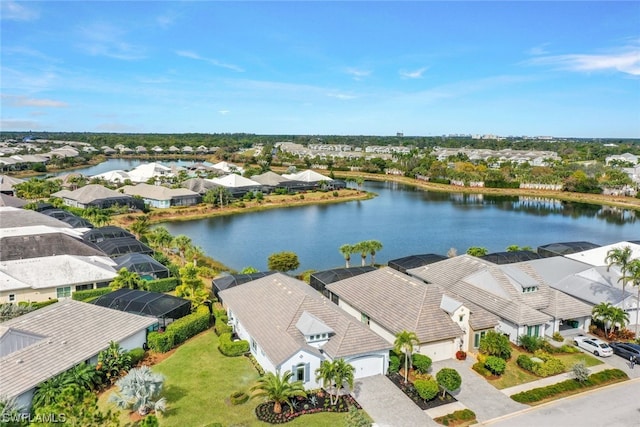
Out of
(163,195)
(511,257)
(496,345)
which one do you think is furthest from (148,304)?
(163,195)

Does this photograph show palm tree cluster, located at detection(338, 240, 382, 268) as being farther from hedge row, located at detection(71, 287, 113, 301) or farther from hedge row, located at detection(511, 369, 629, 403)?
hedge row, located at detection(511, 369, 629, 403)

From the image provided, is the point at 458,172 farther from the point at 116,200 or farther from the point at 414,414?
the point at 414,414

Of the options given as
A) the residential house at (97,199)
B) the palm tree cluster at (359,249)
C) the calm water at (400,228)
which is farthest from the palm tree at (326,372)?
the residential house at (97,199)

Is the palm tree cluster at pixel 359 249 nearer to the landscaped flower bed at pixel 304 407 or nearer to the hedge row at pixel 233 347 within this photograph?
the hedge row at pixel 233 347

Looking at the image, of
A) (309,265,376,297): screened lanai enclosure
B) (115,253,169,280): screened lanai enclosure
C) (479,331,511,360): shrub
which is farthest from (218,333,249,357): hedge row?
(115,253,169,280): screened lanai enclosure

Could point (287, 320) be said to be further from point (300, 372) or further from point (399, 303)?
point (399, 303)

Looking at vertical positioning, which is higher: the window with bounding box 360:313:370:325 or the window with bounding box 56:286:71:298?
the window with bounding box 360:313:370:325

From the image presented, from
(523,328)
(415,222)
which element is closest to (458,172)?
(415,222)
